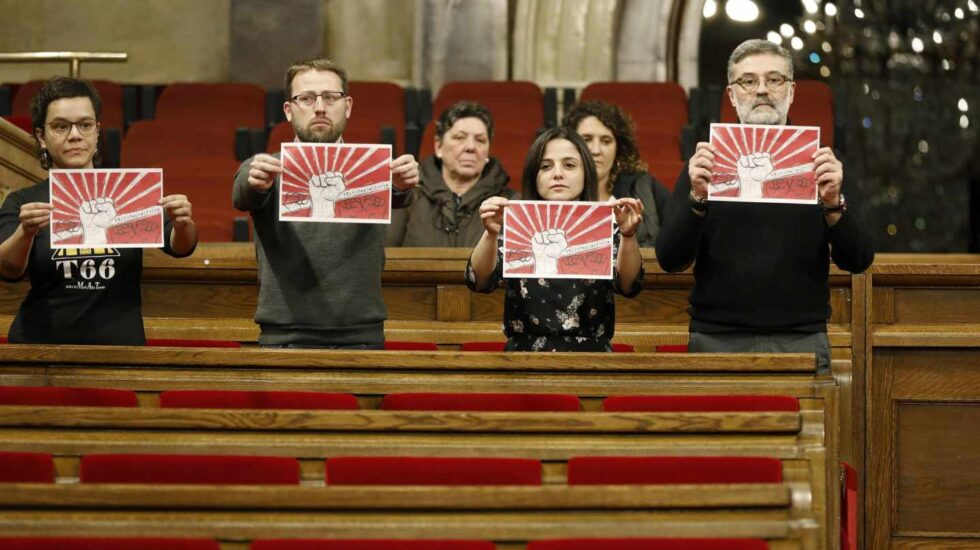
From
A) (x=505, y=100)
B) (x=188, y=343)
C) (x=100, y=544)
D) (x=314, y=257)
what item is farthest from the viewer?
(x=505, y=100)

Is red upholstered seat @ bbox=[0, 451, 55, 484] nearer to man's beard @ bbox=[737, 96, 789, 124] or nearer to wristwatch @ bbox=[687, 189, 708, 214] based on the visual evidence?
wristwatch @ bbox=[687, 189, 708, 214]

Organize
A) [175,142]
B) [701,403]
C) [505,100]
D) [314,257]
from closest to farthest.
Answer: [701,403] < [314,257] < [175,142] < [505,100]

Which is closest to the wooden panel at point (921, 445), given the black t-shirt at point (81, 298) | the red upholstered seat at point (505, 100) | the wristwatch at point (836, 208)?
the wristwatch at point (836, 208)

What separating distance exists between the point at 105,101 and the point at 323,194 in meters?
3.03

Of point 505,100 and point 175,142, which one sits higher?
point 505,100

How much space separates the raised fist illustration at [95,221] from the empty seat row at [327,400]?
312 millimetres

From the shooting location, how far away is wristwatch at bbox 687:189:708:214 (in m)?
2.01

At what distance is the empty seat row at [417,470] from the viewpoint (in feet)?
5.13

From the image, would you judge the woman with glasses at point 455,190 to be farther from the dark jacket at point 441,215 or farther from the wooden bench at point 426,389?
the wooden bench at point 426,389

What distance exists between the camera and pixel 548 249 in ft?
6.61

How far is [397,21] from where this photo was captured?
529 centimetres

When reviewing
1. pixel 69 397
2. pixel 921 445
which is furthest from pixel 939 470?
pixel 69 397

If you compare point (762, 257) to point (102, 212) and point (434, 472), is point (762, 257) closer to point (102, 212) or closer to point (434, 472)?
point (434, 472)

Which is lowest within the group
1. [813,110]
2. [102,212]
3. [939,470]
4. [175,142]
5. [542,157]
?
[939,470]
